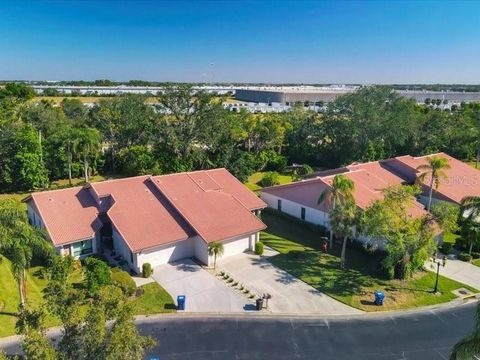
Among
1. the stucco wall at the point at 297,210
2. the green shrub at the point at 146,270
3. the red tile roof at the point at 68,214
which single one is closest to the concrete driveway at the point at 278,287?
the green shrub at the point at 146,270

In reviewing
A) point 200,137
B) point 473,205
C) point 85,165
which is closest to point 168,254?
point 473,205

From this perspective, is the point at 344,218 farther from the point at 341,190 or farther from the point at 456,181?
the point at 456,181

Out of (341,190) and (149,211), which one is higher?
(341,190)

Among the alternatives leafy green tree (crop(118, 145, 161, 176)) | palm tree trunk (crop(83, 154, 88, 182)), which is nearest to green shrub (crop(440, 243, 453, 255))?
leafy green tree (crop(118, 145, 161, 176))

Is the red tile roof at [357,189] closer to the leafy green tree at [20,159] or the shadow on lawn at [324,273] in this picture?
the shadow on lawn at [324,273]

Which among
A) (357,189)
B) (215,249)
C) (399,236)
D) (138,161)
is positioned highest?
(357,189)

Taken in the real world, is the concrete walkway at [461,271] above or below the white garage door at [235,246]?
below

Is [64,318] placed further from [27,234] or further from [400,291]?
[400,291]
